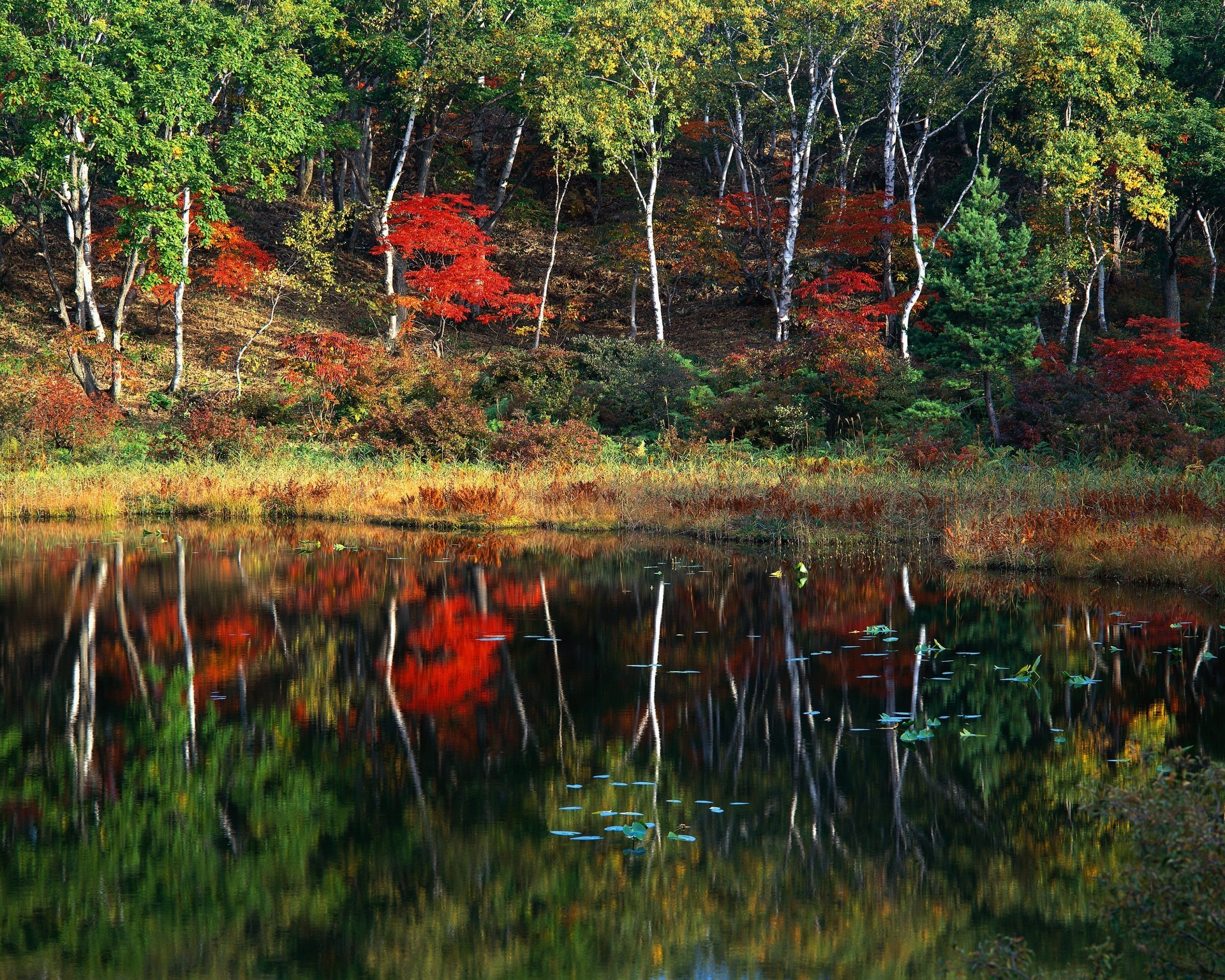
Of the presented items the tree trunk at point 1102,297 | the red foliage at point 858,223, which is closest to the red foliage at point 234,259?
the red foliage at point 858,223

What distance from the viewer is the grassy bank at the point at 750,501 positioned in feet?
55.8

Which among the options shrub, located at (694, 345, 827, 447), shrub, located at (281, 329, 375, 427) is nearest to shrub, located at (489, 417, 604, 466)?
shrub, located at (694, 345, 827, 447)

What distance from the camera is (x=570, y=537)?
22.3 meters

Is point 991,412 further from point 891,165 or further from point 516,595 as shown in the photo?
point 516,595

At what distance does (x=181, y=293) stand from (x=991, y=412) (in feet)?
70.2

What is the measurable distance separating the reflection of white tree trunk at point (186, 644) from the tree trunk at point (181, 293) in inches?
561

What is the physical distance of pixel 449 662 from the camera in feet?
40.3

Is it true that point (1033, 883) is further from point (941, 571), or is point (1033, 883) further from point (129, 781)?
point (941, 571)

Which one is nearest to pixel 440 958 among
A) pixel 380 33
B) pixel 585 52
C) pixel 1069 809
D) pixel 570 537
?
pixel 1069 809

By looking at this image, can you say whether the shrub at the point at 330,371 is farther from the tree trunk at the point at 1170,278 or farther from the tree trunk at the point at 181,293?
the tree trunk at the point at 1170,278

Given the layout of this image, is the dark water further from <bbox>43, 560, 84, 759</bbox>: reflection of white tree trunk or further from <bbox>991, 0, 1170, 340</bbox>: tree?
<bbox>991, 0, 1170, 340</bbox>: tree

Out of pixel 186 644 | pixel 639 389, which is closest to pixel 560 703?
pixel 186 644

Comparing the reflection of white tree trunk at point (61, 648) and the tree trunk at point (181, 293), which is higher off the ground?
the tree trunk at point (181, 293)

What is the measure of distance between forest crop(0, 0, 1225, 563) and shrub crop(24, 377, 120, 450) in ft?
0.35
